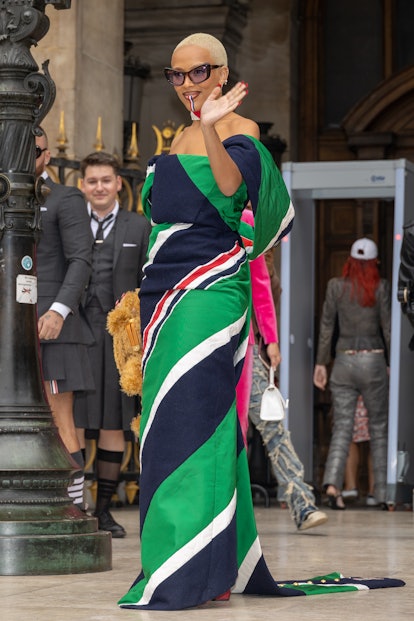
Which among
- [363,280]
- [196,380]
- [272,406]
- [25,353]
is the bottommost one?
[272,406]

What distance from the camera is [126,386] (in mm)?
6820

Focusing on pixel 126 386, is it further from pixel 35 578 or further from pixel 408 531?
pixel 408 531

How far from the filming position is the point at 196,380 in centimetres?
523

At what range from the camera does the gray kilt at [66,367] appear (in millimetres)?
7902

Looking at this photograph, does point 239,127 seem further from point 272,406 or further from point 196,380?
point 272,406

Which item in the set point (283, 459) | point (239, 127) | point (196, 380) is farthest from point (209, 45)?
point (283, 459)

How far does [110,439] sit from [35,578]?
8.35 feet

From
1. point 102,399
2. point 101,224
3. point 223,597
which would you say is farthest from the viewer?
point 101,224

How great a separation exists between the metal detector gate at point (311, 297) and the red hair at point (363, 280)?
248 millimetres

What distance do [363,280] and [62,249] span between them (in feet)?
14.6

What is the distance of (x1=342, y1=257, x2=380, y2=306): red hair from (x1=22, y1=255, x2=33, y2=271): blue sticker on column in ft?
18.5

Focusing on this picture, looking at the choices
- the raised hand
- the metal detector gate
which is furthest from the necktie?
the raised hand

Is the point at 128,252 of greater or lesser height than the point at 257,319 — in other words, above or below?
above

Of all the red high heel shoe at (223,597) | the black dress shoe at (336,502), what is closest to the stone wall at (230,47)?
the black dress shoe at (336,502)
